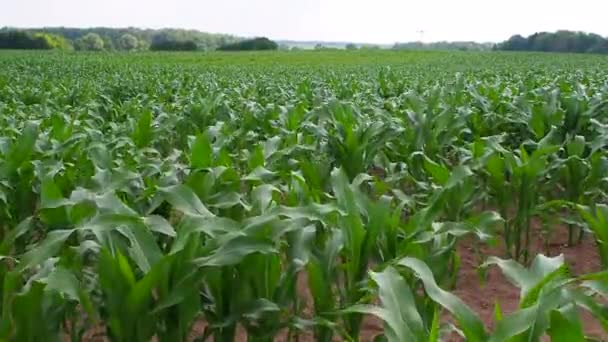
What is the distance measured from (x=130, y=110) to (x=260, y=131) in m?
2.06

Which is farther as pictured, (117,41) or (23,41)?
(117,41)

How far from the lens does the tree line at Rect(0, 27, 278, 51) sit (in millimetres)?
59469

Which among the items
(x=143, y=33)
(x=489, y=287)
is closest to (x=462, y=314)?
(x=489, y=287)

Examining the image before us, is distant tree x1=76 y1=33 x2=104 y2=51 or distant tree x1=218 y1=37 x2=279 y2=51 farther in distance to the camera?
distant tree x1=76 y1=33 x2=104 y2=51

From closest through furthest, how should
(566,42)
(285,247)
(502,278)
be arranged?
(285,247) < (502,278) < (566,42)

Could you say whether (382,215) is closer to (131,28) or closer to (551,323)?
(551,323)

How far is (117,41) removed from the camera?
84.4 meters

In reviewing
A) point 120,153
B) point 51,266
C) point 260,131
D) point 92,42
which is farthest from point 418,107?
point 92,42

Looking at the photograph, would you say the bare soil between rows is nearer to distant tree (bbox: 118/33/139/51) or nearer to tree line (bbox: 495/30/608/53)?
tree line (bbox: 495/30/608/53)

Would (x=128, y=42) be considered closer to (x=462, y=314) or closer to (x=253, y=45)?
(x=253, y=45)

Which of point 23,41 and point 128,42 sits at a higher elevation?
point 23,41

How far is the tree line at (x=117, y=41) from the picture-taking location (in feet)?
195

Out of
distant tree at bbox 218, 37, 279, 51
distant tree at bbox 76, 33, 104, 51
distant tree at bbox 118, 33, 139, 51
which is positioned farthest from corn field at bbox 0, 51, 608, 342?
distant tree at bbox 118, 33, 139, 51

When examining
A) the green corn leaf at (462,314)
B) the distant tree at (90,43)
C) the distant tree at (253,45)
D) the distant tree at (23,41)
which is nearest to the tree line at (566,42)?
the distant tree at (253,45)
